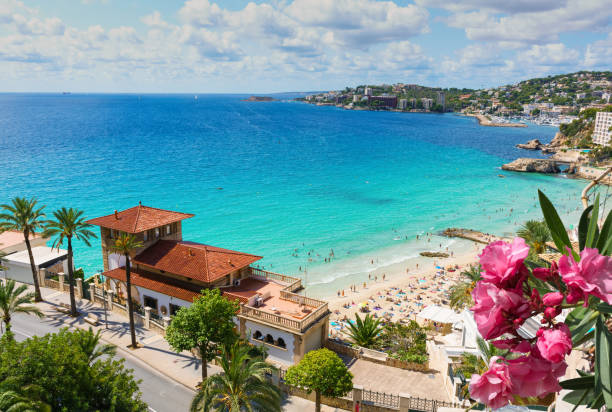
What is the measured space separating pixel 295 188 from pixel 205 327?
6510cm

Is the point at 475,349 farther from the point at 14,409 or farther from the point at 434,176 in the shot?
the point at 434,176

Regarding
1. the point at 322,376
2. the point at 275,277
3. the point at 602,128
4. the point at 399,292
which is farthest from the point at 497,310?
the point at 602,128

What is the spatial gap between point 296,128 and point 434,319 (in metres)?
172

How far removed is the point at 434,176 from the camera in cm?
9988

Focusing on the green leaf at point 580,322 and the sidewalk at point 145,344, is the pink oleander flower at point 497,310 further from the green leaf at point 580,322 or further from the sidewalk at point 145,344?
the sidewalk at point 145,344

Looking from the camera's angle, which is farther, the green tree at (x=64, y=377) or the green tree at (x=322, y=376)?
the green tree at (x=322, y=376)

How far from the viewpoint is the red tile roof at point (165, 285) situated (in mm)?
29219

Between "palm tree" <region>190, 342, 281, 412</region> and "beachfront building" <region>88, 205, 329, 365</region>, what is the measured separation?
236 inches

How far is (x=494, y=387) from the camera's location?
2539mm

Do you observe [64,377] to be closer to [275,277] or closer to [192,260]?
[192,260]

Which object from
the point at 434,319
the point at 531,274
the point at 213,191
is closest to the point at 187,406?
the point at 434,319

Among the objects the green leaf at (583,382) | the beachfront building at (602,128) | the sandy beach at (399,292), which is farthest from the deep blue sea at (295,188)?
the green leaf at (583,382)

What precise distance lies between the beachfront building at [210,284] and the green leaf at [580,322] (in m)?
23.3

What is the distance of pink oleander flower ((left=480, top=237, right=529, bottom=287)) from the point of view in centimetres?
241
